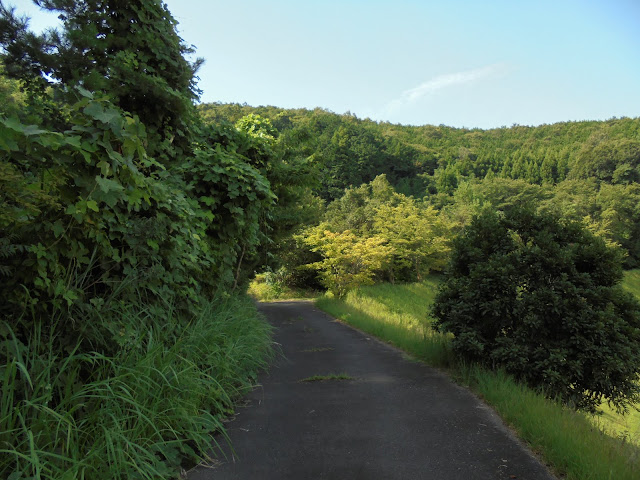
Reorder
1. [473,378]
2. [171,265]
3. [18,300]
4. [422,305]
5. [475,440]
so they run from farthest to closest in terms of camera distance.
Result: 1. [422,305]
2. [473,378]
3. [171,265]
4. [475,440]
5. [18,300]

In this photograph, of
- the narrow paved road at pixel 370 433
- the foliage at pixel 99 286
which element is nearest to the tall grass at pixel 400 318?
the narrow paved road at pixel 370 433

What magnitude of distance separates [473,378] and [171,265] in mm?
4050

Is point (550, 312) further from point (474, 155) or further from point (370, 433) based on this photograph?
point (474, 155)

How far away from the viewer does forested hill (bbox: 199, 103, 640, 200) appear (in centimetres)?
6406

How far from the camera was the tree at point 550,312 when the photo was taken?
498 centimetres

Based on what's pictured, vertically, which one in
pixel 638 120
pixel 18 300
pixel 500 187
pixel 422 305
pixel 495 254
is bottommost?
pixel 422 305

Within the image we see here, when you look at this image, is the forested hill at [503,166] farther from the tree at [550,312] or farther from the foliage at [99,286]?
the tree at [550,312]

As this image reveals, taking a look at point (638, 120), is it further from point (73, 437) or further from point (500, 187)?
point (73, 437)

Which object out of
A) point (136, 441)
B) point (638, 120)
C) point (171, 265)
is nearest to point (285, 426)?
point (136, 441)

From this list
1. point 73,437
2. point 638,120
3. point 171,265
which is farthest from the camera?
point 638,120

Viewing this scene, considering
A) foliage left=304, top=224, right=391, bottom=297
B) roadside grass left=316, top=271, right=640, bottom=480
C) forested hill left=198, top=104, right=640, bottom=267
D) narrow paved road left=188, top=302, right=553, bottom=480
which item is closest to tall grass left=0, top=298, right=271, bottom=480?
narrow paved road left=188, top=302, right=553, bottom=480

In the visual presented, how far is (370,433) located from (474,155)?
301 feet

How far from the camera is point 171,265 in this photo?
3.94m

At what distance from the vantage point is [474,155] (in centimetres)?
8681
